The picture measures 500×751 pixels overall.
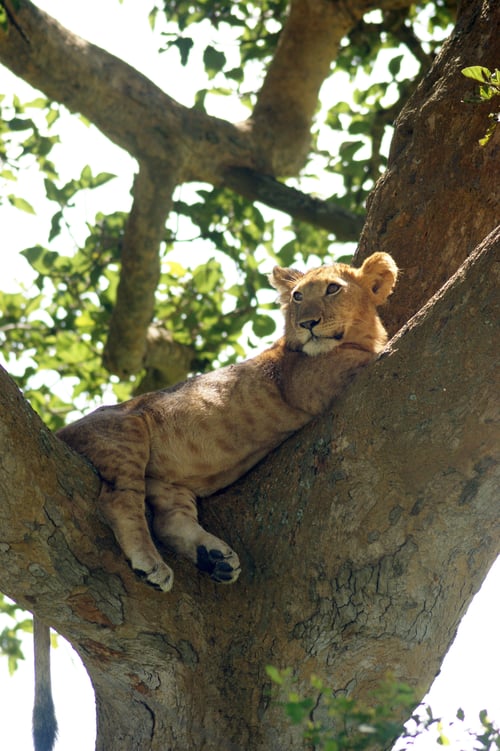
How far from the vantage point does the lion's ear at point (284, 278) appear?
6773 mm

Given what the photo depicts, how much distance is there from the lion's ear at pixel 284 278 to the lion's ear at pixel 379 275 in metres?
0.79

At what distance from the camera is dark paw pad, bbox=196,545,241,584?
183 inches

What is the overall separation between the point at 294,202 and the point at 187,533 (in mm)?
4501

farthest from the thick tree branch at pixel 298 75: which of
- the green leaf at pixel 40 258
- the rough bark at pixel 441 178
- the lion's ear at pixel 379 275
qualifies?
the lion's ear at pixel 379 275

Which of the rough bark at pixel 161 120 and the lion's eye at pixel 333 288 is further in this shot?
the rough bark at pixel 161 120

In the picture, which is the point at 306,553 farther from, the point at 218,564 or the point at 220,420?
the point at 220,420

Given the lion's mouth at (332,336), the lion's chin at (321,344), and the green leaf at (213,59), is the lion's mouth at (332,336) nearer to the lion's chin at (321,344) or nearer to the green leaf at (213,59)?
the lion's chin at (321,344)

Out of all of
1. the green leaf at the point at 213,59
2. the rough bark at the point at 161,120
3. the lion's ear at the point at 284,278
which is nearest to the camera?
the lion's ear at the point at 284,278

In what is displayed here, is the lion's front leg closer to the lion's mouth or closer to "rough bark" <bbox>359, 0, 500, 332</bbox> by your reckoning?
the lion's mouth

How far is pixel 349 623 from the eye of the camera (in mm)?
4465

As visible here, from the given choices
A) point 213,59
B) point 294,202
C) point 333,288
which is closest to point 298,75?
point 213,59

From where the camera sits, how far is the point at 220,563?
4672 mm


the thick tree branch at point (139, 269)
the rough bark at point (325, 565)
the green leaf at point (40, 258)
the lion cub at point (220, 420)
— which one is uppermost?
the green leaf at point (40, 258)

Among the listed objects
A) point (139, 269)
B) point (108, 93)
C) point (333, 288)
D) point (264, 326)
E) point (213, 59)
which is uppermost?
point (213, 59)
